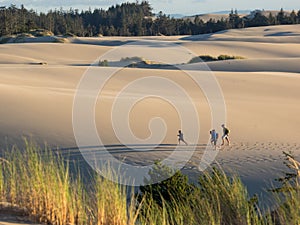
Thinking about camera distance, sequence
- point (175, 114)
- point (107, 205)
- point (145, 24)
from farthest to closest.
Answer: point (145, 24)
point (175, 114)
point (107, 205)

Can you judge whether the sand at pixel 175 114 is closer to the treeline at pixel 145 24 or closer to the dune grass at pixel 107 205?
the dune grass at pixel 107 205

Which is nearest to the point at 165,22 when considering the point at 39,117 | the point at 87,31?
the point at 87,31

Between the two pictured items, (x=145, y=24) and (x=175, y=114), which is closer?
(x=175, y=114)

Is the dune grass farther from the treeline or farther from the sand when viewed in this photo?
the treeline

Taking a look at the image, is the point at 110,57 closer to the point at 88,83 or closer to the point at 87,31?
the point at 88,83

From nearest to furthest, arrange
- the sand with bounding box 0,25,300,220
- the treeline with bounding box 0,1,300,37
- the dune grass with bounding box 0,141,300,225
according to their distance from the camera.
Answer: the dune grass with bounding box 0,141,300,225, the sand with bounding box 0,25,300,220, the treeline with bounding box 0,1,300,37

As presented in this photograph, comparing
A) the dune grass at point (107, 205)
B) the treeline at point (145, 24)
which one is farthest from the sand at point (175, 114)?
the treeline at point (145, 24)

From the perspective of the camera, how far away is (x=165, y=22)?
87.8 metres

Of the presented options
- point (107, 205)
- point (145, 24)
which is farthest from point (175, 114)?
point (145, 24)

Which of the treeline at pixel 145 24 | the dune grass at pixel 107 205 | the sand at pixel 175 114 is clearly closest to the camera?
the dune grass at pixel 107 205

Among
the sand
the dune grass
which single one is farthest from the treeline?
the dune grass

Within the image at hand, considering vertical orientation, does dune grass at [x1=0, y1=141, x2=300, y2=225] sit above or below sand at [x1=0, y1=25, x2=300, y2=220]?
above

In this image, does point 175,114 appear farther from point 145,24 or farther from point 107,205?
point 145,24

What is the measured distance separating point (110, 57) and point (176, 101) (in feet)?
88.3
